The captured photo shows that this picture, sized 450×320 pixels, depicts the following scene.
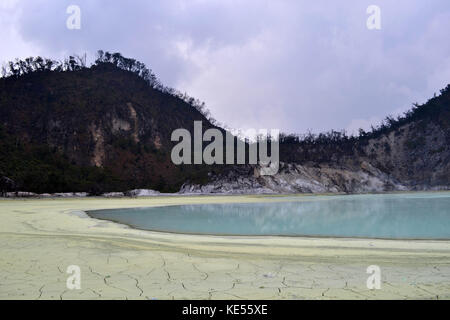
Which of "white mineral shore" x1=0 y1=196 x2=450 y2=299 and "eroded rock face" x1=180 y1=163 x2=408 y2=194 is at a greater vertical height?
"eroded rock face" x1=180 y1=163 x2=408 y2=194

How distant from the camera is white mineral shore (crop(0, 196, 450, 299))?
555cm

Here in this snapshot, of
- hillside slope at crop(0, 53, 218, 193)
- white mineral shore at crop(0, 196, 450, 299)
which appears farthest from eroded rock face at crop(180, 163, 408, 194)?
white mineral shore at crop(0, 196, 450, 299)

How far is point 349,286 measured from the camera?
584 cm

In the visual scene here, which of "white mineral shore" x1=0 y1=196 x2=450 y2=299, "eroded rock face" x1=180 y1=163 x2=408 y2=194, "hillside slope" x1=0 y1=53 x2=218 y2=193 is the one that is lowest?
"white mineral shore" x1=0 y1=196 x2=450 y2=299

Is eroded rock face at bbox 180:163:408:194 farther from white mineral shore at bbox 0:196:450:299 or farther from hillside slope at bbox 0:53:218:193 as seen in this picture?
white mineral shore at bbox 0:196:450:299

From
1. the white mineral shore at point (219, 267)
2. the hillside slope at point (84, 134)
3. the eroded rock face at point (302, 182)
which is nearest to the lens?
the white mineral shore at point (219, 267)

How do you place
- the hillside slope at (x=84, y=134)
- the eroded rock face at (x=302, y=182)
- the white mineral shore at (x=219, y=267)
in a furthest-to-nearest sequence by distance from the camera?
the eroded rock face at (x=302, y=182) → the hillside slope at (x=84, y=134) → the white mineral shore at (x=219, y=267)

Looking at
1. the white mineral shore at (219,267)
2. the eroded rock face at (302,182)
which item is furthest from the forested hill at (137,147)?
the white mineral shore at (219,267)

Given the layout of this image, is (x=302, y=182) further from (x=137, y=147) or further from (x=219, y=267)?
(x=219, y=267)

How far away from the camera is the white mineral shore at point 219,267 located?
5555 millimetres

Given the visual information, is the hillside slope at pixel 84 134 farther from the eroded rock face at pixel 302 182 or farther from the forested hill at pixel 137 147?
the eroded rock face at pixel 302 182

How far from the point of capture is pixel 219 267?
7.41 meters

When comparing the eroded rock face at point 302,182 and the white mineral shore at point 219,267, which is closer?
Answer: the white mineral shore at point 219,267

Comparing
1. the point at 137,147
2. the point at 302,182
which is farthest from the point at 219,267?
the point at 137,147
